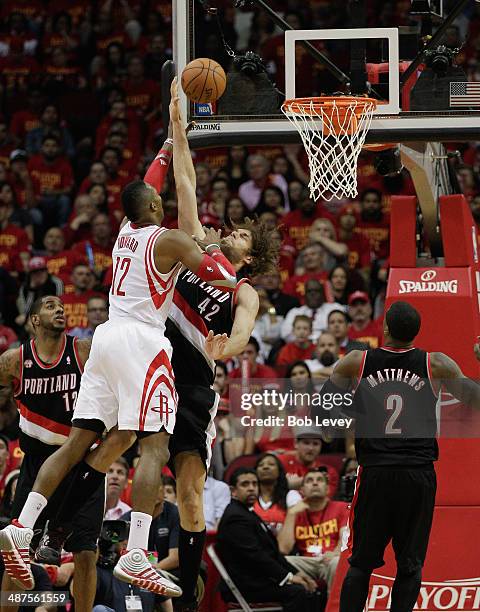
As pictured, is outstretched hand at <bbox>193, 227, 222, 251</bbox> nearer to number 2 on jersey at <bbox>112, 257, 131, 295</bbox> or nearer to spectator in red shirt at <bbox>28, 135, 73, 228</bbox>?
number 2 on jersey at <bbox>112, 257, 131, 295</bbox>

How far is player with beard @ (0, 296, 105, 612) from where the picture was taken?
8.09 meters

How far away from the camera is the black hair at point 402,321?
7.55 meters

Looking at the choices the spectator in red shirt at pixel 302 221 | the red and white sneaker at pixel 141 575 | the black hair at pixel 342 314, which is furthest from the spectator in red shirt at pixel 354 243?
the red and white sneaker at pixel 141 575

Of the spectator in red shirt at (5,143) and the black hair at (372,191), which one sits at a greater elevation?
the spectator in red shirt at (5,143)

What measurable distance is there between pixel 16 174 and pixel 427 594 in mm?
9036

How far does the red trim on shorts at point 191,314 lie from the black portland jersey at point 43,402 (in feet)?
3.16

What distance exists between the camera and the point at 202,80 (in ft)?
25.9

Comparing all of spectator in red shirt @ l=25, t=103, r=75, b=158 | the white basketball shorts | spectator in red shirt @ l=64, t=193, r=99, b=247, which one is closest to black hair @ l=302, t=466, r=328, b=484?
the white basketball shorts

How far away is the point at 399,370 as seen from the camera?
7.59 meters

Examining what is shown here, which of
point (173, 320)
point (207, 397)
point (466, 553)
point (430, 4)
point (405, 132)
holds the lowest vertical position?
point (466, 553)

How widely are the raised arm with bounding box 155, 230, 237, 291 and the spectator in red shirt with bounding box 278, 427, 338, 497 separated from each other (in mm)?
3517

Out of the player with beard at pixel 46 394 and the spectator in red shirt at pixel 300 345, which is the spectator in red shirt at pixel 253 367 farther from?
the player with beard at pixel 46 394

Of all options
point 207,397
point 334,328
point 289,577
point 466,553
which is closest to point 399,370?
point 207,397

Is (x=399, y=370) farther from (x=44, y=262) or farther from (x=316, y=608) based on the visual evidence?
(x=44, y=262)
